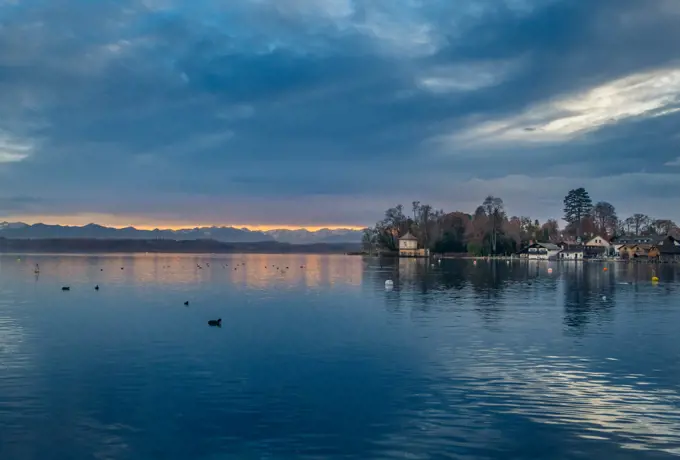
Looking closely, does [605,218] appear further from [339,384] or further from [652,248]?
[339,384]

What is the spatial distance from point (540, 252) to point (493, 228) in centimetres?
1554

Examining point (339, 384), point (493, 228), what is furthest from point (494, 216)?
point (339, 384)

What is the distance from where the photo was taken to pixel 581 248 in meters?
164

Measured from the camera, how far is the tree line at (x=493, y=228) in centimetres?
16650

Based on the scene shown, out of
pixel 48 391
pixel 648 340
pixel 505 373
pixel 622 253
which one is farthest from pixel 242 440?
pixel 622 253

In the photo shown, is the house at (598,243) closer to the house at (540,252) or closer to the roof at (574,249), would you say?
the roof at (574,249)

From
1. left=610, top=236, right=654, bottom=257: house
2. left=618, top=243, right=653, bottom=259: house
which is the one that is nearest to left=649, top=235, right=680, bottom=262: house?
left=618, top=243, right=653, bottom=259: house

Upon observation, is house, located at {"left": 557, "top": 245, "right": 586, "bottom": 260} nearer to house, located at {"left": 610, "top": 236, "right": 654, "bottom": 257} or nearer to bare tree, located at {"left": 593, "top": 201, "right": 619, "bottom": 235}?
house, located at {"left": 610, "top": 236, "right": 654, "bottom": 257}

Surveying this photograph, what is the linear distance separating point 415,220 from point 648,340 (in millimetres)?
159504

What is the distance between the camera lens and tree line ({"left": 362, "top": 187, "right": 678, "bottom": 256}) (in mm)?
166500

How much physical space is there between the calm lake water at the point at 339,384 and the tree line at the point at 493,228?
425 feet

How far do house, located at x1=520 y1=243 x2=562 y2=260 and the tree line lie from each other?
3839mm

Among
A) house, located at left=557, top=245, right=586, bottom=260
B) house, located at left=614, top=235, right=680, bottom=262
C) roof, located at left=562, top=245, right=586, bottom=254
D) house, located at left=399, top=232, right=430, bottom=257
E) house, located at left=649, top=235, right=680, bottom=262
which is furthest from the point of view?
house, located at left=399, top=232, right=430, bottom=257

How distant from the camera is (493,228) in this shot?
536ft
